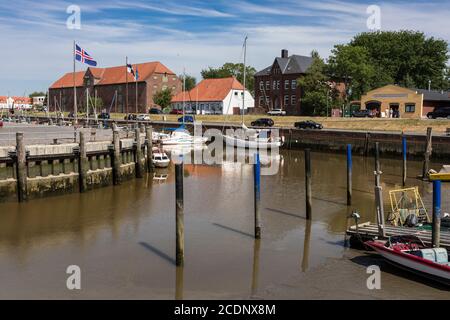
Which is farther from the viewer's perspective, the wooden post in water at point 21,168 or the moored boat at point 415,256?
the wooden post in water at point 21,168

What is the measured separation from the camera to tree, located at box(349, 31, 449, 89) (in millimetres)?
101812

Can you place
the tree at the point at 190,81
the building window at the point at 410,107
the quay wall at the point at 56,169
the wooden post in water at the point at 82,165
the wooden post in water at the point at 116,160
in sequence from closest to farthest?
the quay wall at the point at 56,169, the wooden post in water at the point at 82,165, the wooden post in water at the point at 116,160, the building window at the point at 410,107, the tree at the point at 190,81

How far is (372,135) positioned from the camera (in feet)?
170

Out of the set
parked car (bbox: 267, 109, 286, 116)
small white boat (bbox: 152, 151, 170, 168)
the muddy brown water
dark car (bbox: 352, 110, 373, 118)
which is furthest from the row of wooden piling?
parked car (bbox: 267, 109, 286, 116)

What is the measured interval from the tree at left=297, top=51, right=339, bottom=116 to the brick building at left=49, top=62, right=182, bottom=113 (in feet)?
126

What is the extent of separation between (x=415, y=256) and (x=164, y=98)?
312 feet

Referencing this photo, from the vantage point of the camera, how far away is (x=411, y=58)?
102m

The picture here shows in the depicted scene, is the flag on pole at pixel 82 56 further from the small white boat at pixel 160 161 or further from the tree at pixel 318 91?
the tree at pixel 318 91

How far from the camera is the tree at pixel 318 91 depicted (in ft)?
265

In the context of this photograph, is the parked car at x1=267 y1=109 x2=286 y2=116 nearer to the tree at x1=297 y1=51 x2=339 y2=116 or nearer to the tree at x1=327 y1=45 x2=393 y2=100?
the tree at x1=297 y1=51 x2=339 y2=116

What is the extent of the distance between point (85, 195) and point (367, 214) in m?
15.8

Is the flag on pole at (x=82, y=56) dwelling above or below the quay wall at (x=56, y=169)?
above

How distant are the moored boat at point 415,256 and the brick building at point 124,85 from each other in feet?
296

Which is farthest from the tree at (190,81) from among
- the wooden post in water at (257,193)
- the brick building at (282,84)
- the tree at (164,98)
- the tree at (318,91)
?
the wooden post in water at (257,193)
